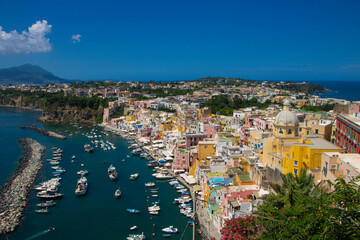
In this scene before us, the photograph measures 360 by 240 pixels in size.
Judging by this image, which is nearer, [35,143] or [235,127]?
[235,127]

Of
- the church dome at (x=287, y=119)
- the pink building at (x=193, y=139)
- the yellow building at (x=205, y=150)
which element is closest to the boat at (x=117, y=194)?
the yellow building at (x=205, y=150)

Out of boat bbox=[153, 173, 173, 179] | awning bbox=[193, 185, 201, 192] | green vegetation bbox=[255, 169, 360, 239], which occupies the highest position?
green vegetation bbox=[255, 169, 360, 239]

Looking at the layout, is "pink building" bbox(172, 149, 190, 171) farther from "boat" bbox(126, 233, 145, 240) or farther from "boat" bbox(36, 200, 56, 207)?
"boat" bbox(36, 200, 56, 207)

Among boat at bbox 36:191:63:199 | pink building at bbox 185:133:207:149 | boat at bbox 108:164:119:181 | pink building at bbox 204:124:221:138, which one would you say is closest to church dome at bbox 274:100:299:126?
pink building at bbox 185:133:207:149

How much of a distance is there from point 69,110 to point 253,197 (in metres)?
49.7

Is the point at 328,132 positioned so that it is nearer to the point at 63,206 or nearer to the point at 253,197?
the point at 253,197

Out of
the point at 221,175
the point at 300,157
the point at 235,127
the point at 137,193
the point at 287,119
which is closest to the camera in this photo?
the point at 300,157

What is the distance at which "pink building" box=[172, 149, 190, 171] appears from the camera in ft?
73.7

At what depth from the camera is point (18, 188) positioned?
1967cm

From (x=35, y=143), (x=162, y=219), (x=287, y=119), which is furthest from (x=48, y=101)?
(x=287, y=119)

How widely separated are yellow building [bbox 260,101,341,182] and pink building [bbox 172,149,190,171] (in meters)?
7.60

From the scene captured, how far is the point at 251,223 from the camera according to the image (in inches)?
372

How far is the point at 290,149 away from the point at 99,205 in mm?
11916

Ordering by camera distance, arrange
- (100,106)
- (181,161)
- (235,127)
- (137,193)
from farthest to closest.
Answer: (100,106) < (235,127) < (181,161) < (137,193)
